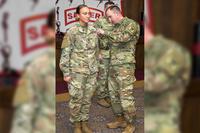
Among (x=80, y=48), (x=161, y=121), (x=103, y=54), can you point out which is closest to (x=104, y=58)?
(x=103, y=54)

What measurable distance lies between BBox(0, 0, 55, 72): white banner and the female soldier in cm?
64

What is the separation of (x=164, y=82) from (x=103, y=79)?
102cm

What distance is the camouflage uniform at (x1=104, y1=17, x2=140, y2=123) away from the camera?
2042 mm

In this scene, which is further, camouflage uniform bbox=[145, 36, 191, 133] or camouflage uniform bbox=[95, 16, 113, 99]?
camouflage uniform bbox=[95, 16, 113, 99]

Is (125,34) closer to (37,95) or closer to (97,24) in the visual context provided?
(97,24)

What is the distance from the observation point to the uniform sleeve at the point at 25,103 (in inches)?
50.8

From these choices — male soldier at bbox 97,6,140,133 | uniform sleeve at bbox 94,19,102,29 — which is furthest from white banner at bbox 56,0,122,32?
male soldier at bbox 97,6,140,133

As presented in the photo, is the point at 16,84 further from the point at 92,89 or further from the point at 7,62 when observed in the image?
the point at 92,89

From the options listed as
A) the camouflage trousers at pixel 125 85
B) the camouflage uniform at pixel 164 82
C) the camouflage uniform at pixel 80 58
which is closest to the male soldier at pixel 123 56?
the camouflage trousers at pixel 125 85

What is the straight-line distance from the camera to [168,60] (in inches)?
51.7

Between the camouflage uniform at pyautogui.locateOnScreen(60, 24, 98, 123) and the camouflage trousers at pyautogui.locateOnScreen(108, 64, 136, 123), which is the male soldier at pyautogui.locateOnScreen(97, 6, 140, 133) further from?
the camouflage uniform at pyautogui.locateOnScreen(60, 24, 98, 123)

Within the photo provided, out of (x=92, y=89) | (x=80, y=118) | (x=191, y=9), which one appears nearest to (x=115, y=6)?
(x=92, y=89)

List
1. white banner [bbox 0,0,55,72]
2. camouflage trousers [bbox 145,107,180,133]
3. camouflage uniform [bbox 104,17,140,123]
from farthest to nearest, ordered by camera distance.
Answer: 1. camouflage uniform [bbox 104,17,140,123]
2. camouflage trousers [bbox 145,107,180,133]
3. white banner [bbox 0,0,55,72]

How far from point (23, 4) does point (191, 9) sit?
51 cm
